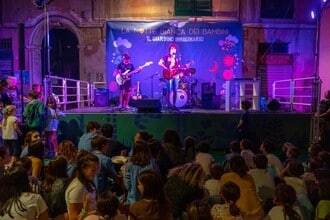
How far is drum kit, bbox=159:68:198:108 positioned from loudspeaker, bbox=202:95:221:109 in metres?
0.85

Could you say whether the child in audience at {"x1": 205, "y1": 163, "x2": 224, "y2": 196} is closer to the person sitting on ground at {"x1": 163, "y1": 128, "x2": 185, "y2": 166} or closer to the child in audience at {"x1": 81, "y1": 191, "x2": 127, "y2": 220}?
the person sitting on ground at {"x1": 163, "y1": 128, "x2": 185, "y2": 166}

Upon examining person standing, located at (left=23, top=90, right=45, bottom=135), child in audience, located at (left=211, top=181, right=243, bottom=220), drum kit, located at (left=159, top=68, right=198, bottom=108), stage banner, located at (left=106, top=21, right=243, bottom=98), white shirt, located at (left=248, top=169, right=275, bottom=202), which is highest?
stage banner, located at (left=106, top=21, right=243, bottom=98)

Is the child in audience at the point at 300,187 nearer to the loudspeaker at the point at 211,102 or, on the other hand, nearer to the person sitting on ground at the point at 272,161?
the person sitting on ground at the point at 272,161

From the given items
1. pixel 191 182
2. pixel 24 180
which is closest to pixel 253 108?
pixel 191 182

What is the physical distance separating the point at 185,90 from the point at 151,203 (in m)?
10.6

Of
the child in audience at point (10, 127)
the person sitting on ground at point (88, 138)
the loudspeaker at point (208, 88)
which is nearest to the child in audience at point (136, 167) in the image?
the person sitting on ground at point (88, 138)

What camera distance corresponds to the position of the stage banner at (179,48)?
14781 millimetres

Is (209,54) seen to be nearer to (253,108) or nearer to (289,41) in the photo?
(289,41)

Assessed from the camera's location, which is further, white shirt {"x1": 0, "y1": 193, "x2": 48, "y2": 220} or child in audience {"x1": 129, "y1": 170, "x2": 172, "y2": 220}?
child in audience {"x1": 129, "y1": 170, "x2": 172, "y2": 220}

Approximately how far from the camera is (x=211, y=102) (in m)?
12.5

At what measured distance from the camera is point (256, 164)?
4.51 metres

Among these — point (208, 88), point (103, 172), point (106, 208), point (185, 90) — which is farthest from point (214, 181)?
point (185, 90)

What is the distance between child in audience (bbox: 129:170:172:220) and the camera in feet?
9.56

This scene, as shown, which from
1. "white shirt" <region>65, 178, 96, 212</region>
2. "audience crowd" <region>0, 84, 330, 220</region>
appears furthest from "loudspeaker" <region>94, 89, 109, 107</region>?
"white shirt" <region>65, 178, 96, 212</region>
